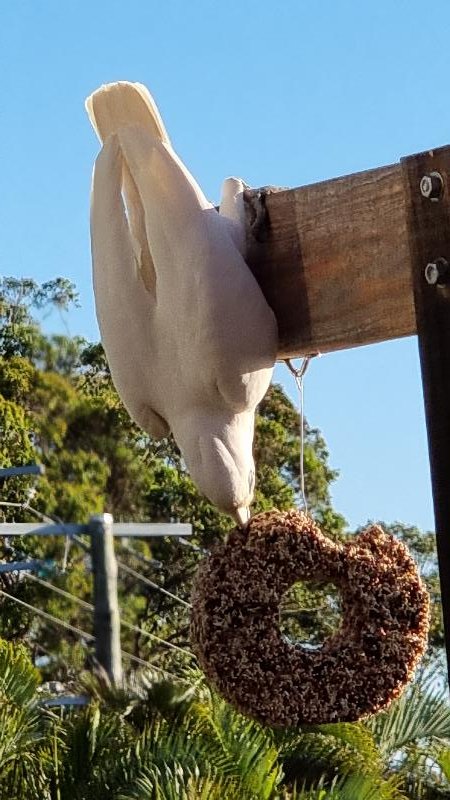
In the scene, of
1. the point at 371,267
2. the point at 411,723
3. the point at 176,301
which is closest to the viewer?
the point at 371,267

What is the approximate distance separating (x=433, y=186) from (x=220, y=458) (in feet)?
1.63

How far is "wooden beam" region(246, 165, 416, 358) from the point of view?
1.85 metres

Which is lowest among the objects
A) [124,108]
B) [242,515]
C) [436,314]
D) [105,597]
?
[242,515]

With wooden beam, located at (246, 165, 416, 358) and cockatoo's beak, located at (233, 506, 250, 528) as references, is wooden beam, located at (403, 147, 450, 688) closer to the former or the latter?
wooden beam, located at (246, 165, 416, 358)

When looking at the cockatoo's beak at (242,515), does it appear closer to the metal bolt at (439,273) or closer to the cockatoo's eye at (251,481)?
the cockatoo's eye at (251,481)

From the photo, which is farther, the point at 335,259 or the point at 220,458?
the point at 220,458

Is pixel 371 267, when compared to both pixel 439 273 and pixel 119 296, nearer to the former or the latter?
pixel 439 273

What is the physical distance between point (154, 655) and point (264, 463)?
7.21 ft

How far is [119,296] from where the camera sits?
210 cm

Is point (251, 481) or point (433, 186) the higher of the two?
point (433, 186)

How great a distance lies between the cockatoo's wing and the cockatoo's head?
0.08 meters

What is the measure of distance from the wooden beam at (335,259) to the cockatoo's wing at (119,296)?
176 mm

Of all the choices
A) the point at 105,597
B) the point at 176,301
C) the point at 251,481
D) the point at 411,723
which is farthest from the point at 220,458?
the point at 105,597

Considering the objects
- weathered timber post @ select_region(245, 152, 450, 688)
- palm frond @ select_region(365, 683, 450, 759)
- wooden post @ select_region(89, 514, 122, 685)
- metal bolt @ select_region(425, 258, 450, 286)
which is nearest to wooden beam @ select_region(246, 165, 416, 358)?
weathered timber post @ select_region(245, 152, 450, 688)
